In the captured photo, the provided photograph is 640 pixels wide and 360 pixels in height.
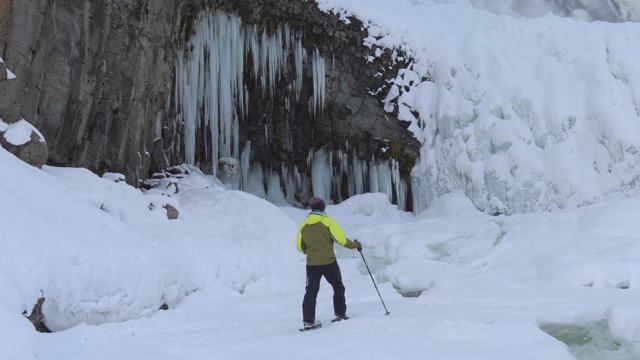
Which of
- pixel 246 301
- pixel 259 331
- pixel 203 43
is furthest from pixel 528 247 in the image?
pixel 203 43

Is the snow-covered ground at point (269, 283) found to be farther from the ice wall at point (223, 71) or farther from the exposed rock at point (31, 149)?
the ice wall at point (223, 71)

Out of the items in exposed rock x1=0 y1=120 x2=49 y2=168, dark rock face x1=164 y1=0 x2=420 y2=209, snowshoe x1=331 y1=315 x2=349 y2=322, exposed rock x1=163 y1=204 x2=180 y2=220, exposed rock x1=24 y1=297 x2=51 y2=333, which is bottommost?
snowshoe x1=331 y1=315 x2=349 y2=322

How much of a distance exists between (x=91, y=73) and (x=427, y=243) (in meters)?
7.59

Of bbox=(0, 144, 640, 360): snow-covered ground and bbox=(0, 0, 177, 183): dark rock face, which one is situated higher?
bbox=(0, 0, 177, 183): dark rock face

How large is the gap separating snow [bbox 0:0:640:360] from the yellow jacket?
30.5 inches

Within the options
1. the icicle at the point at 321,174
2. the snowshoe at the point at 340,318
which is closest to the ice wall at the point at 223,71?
the icicle at the point at 321,174

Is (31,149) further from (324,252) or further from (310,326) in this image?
(310,326)

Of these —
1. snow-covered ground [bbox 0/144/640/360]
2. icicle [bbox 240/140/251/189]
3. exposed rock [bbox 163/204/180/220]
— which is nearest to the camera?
snow-covered ground [bbox 0/144/640/360]

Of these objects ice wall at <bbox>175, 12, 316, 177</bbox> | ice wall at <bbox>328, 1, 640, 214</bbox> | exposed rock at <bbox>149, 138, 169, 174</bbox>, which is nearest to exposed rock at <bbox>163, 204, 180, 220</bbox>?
exposed rock at <bbox>149, 138, 169, 174</bbox>

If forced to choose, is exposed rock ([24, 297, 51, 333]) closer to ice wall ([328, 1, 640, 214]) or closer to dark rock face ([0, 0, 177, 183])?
dark rock face ([0, 0, 177, 183])

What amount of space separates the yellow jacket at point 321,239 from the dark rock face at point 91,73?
5.18m

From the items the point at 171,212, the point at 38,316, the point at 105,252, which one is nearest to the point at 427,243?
the point at 171,212

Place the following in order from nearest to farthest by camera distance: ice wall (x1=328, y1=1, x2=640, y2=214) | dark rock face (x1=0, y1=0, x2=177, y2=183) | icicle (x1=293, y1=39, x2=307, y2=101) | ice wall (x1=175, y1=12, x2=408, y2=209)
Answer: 1. dark rock face (x1=0, y1=0, x2=177, y2=183)
2. ice wall (x1=328, y1=1, x2=640, y2=214)
3. ice wall (x1=175, y1=12, x2=408, y2=209)
4. icicle (x1=293, y1=39, x2=307, y2=101)

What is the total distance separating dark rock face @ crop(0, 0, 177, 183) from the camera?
9.25m
